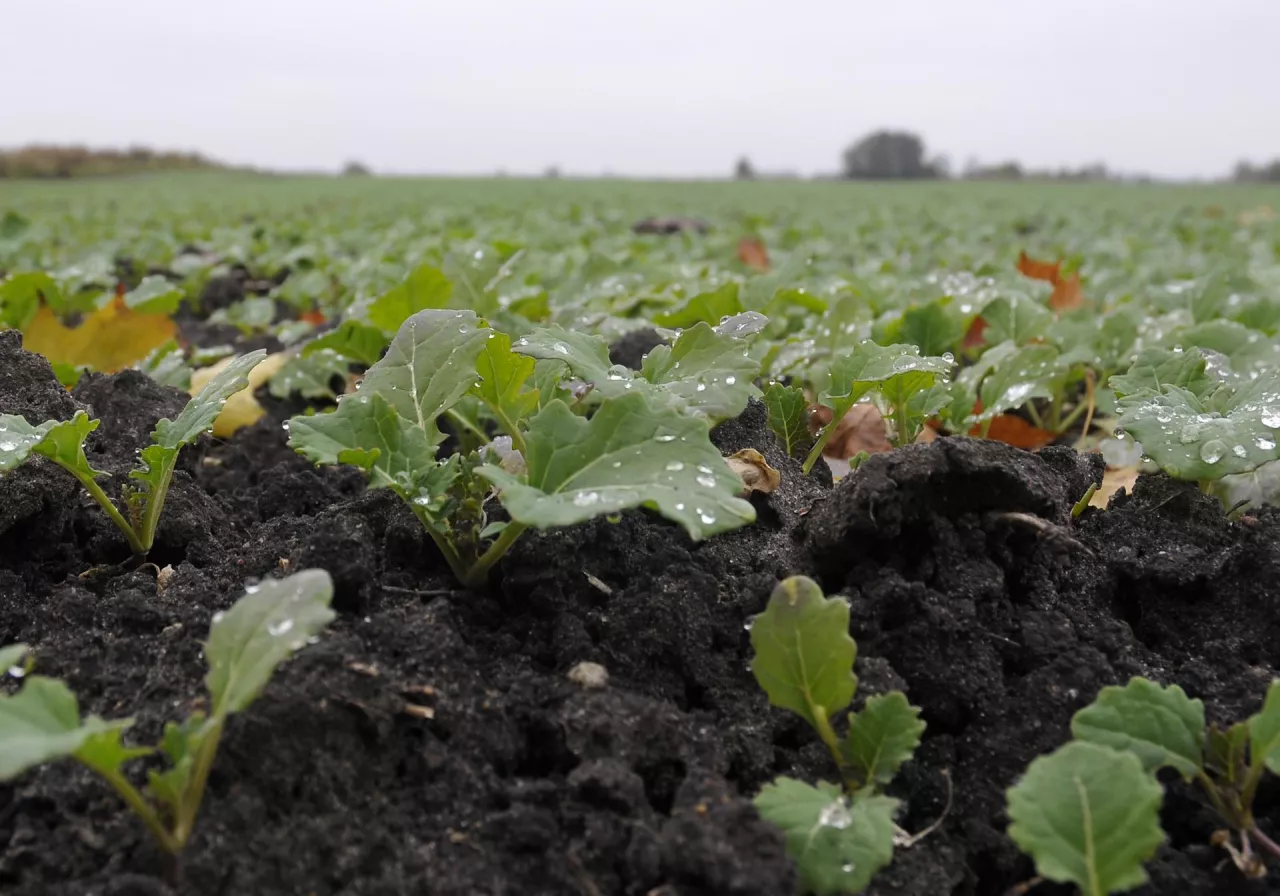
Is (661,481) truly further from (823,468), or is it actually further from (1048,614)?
(823,468)

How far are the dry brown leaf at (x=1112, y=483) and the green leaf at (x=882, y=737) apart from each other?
0.63 m

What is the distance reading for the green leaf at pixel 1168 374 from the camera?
1.45 meters

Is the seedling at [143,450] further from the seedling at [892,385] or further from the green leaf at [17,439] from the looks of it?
the seedling at [892,385]

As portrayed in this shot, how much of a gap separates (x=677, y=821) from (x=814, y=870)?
0.44 feet

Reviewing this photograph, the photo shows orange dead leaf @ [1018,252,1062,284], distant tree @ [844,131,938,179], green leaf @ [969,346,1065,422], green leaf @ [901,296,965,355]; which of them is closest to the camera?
green leaf @ [969,346,1065,422]

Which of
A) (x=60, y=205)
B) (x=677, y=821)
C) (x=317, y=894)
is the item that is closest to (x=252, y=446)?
(x=317, y=894)

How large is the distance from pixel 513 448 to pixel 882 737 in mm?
688

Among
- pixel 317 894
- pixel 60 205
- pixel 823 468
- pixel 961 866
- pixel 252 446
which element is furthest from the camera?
pixel 60 205

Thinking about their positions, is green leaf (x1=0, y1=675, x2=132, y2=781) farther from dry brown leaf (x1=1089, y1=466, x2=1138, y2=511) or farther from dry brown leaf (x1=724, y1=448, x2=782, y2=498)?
dry brown leaf (x1=1089, y1=466, x2=1138, y2=511)

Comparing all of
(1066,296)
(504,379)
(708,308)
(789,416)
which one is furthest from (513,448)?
(1066,296)

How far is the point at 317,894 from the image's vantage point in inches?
33.4

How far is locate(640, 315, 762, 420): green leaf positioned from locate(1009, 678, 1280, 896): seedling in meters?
0.54

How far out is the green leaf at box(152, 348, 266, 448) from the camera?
4.15 feet

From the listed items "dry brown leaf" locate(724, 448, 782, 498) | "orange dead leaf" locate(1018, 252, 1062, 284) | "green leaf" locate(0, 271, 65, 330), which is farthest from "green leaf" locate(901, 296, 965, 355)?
"green leaf" locate(0, 271, 65, 330)
